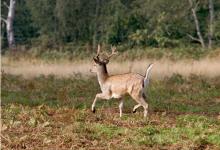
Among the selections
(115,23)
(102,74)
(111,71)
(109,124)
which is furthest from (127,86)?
(115,23)

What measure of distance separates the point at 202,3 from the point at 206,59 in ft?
30.4

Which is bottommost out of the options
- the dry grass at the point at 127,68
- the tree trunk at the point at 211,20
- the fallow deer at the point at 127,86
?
the dry grass at the point at 127,68

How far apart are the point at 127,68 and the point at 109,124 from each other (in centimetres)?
1321

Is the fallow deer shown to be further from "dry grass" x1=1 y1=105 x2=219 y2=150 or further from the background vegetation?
"dry grass" x1=1 y1=105 x2=219 y2=150

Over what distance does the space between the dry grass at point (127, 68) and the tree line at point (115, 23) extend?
7806mm

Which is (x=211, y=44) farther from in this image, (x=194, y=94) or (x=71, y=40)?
(x=194, y=94)

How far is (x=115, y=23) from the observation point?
113ft

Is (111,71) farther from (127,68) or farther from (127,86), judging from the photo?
(127,86)

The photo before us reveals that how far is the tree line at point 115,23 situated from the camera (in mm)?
32688

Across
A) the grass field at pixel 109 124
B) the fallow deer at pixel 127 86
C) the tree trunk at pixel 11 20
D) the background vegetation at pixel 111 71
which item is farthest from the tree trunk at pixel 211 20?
the fallow deer at pixel 127 86

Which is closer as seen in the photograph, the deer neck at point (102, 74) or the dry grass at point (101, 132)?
the dry grass at point (101, 132)

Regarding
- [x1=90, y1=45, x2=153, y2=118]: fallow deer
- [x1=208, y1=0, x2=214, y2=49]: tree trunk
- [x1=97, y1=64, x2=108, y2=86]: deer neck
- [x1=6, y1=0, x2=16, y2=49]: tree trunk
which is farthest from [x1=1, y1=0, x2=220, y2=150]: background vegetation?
[x1=6, y1=0, x2=16, y2=49]: tree trunk

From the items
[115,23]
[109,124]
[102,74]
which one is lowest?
[109,124]

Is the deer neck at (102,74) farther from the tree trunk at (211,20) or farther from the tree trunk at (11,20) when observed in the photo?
the tree trunk at (11,20)
